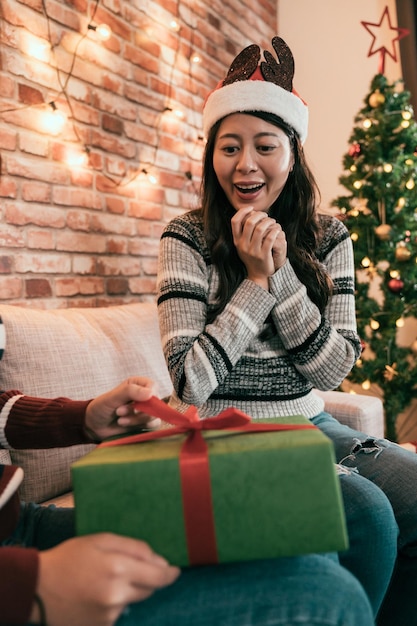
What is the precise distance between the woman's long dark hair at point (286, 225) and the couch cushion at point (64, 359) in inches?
18.1

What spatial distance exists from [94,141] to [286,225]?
1116 millimetres

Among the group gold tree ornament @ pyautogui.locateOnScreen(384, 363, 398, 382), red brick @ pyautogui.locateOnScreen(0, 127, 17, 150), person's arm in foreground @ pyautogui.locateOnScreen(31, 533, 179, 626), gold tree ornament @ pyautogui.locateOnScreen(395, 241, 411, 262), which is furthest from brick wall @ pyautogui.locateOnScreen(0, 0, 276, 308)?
person's arm in foreground @ pyautogui.locateOnScreen(31, 533, 179, 626)

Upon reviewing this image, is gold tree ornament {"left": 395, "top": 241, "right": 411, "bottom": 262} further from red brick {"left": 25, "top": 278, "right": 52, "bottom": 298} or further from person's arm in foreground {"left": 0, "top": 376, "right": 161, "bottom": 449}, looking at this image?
person's arm in foreground {"left": 0, "top": 376, "right": 161, "bottom": 449}

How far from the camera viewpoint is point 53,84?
201 cm

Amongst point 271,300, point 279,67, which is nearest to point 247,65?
point 279,67

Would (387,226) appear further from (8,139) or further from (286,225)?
→ (8,139)

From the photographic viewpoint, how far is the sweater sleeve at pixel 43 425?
0.88m

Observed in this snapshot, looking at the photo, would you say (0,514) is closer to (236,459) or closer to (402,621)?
(236,459)

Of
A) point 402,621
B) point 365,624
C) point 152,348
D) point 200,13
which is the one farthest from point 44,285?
point 200,13

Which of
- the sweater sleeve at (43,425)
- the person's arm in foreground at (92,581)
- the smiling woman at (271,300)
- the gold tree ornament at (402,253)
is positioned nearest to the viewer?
the person's arm in foreground at (92,581)

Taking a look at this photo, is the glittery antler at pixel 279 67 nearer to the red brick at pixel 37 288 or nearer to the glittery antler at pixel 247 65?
the glittery antler at pixel 247 65

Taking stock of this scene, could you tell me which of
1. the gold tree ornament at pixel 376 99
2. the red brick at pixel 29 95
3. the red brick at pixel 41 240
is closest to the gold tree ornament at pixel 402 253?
the gold tree ornament at pixel 376 99

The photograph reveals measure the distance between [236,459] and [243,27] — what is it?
3.52 m

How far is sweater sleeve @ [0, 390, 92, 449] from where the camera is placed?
0.88 meters
